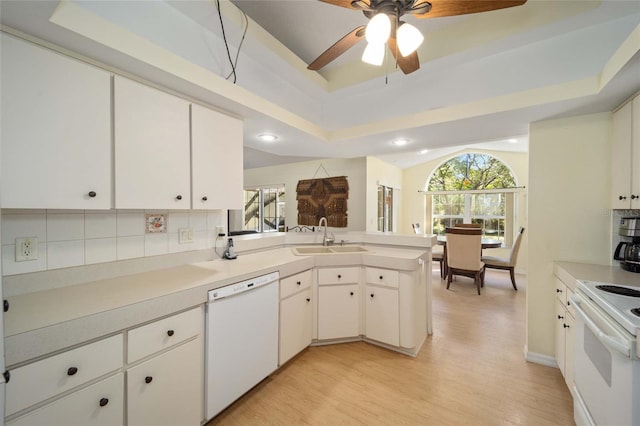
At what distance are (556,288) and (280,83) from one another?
A: 2.99 metres

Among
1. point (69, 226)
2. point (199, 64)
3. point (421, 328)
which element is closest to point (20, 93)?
point (69, 226)

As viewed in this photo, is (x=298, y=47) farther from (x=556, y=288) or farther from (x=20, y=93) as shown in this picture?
(x=556, y=288)

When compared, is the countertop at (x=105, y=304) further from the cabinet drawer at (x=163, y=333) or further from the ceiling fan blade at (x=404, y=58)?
the ceiling fan blade at (x=404, y=58)

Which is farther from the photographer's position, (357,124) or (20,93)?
(357,124)

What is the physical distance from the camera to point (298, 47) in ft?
6.72

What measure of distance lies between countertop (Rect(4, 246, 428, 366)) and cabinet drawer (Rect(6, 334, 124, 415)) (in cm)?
4

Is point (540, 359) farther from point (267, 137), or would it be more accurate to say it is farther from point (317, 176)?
point (317, 176)

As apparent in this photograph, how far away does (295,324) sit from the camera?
7.00 ft

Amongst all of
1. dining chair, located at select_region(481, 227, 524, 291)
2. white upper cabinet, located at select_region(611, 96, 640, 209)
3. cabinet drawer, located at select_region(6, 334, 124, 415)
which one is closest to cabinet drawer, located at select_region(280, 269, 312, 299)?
cabinet drawer, located at select_region(6, 334, 124, 415)

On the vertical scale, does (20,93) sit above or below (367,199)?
above

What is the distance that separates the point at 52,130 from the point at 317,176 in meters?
4.13

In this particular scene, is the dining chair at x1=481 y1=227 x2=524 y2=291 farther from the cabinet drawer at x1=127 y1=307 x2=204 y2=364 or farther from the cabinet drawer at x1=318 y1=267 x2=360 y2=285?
the cabinet drawer at x1=127 y1=307 x2=204 y2=364

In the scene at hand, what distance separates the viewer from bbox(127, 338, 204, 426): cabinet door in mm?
1164

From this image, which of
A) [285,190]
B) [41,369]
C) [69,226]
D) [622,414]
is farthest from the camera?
[285,190]
